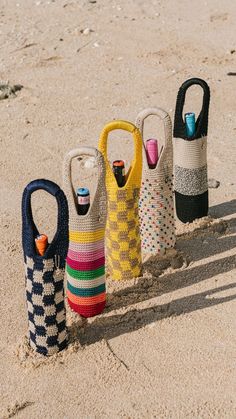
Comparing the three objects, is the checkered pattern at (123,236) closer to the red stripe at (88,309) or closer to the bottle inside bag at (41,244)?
the red stripe at (88,309)

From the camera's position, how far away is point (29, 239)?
A: 16.5 feet

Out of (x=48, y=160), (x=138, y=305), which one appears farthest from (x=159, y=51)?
(x=138, y=305)

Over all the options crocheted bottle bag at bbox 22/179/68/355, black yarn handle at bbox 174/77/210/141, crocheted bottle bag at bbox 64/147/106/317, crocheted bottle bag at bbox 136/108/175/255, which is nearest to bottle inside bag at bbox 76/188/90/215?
crocheted bottle bag at bbox 64/147/106/317

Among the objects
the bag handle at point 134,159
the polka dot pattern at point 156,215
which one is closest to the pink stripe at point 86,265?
the bag handle at point 134,159

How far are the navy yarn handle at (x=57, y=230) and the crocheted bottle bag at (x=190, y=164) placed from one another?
74.4 inches

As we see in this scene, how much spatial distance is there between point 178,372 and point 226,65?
6.06 m

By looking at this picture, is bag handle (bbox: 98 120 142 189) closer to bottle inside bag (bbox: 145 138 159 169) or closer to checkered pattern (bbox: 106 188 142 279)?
checkered pattern (bbox: 106 188 142 279)

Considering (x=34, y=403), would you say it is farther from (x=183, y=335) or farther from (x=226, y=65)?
(x=226, y=65)

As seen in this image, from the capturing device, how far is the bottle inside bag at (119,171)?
5.75m

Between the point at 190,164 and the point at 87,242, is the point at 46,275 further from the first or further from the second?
the point at 190,164

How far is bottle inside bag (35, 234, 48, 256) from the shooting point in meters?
5.02

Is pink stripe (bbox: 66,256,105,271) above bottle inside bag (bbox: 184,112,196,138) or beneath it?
beneath

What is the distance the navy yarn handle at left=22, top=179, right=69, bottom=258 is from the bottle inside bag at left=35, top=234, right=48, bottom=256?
3 cm

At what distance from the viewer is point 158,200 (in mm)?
6234
